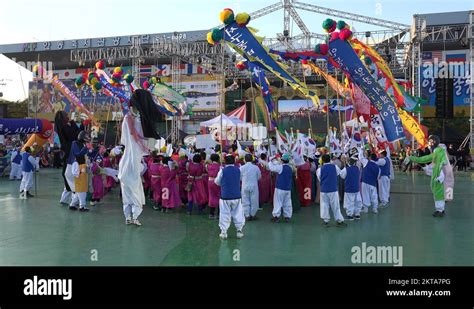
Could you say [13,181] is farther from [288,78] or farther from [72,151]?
[288,78]

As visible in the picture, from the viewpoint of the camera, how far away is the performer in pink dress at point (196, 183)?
8.16 meters

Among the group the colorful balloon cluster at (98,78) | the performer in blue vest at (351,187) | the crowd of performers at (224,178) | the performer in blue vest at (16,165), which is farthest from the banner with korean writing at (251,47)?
the performer in blue vest at (16,165)

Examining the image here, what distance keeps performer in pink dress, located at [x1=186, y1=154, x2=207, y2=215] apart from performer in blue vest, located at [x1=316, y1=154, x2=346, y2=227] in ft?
7.70

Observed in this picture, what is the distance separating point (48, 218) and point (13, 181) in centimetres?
802

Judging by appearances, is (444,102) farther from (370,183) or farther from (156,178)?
(156,178)

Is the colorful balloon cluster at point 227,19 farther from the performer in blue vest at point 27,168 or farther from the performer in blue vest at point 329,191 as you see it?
the performer in blue vest at point 27,168

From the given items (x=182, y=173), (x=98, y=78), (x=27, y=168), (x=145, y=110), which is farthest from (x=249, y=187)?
(x=98, y=78)

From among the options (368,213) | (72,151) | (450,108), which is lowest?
(368,213)

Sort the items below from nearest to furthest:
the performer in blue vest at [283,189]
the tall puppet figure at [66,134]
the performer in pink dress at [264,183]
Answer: the performer in blue vest at [283,189] → the performer in pink dress at [264,183] → the tall puppet figure at [66,134]

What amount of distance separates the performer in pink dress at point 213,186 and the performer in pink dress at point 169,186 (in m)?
0.93

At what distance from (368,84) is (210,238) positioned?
5803mm

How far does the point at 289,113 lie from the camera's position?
28391mm
